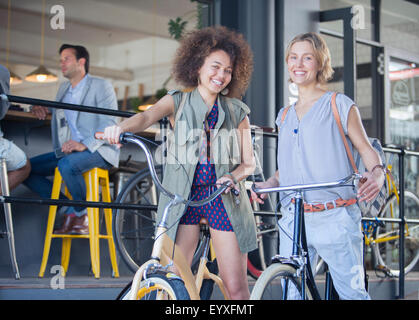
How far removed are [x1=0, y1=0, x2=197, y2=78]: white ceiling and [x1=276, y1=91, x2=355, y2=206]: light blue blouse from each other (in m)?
6.39

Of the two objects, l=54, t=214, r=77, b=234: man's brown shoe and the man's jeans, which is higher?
the man's jeans

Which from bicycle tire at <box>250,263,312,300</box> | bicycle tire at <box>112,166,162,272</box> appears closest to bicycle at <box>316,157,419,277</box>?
bicycle tire at <box>112,166,162,272</box>

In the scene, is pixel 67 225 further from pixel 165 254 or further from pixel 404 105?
pixel 404 105

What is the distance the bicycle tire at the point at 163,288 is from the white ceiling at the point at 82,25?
6.99m

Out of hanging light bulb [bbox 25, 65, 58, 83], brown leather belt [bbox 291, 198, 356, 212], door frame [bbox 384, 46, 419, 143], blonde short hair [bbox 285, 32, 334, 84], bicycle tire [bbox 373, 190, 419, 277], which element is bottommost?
bicycle tire [bbox 373, 190, 419, 277]

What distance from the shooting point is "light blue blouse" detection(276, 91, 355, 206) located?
2.63 meters

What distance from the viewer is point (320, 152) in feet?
8.67

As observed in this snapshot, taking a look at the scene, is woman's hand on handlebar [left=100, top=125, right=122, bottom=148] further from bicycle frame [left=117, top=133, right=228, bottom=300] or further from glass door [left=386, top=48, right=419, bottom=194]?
glass door [left=386, top=48, right=419, bottom=194]

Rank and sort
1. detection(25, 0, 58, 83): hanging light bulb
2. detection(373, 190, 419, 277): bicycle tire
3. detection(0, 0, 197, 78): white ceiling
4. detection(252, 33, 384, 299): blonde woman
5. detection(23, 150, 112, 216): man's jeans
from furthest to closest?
detection(0, 0, 197, 78): white ceiling < detection(25, 0, 58, 83): hanging light bulb < detection(373, 190, 419, 277): bicycle tire < detection(23, 150, 112, 216): man's jeans < detection(252, 33, 384, 299): blonde woman

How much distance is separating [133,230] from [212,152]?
2.05m

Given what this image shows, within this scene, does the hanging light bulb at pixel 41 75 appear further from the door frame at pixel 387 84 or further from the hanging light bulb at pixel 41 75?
the door frame at pixel 387 84

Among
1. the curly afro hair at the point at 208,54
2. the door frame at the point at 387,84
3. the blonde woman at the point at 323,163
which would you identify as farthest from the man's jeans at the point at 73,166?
the door frame at the point at 387,84

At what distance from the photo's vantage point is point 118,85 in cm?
1200

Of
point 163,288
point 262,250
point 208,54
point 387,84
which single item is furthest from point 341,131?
point 387,84
